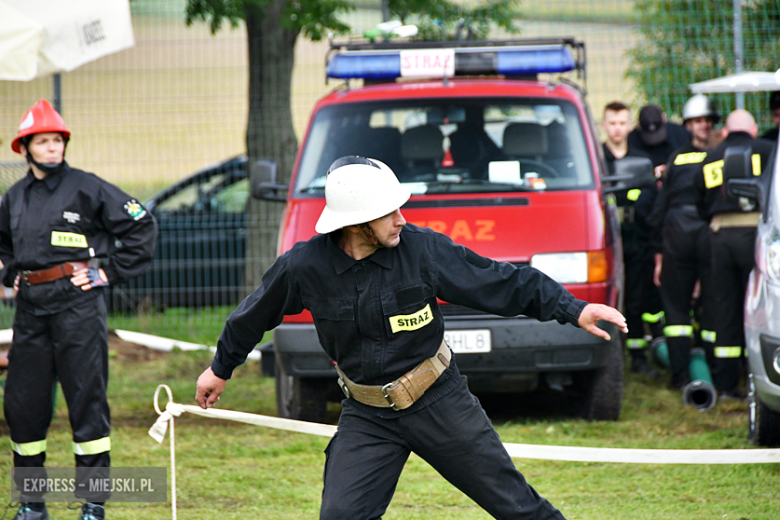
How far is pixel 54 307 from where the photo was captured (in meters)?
5.02

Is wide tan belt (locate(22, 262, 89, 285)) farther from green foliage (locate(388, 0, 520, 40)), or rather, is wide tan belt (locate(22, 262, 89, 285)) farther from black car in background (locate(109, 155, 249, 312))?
green foliage (locate(388, 0, 520, 40))

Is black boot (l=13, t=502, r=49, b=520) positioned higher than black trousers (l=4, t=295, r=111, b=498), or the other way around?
black trousers (l=4, t=295, r=111, b=498)

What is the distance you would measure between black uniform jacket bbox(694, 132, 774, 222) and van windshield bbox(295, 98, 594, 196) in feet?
3.47

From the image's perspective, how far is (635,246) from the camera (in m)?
8.66

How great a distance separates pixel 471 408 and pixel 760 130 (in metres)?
7.60

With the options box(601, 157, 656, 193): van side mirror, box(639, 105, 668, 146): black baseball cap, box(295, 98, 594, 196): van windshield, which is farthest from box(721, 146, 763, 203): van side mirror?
box(639, 105, 668, 146): black baseball cap

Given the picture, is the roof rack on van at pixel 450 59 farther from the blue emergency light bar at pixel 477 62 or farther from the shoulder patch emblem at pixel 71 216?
the shoulder patch emblem at pixel 71 216

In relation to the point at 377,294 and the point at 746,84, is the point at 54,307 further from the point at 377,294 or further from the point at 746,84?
the point at 746,84

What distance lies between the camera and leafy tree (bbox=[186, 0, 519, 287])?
9961mm

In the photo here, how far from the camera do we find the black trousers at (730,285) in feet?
22.8

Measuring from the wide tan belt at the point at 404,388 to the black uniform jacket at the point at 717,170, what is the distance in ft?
13.3

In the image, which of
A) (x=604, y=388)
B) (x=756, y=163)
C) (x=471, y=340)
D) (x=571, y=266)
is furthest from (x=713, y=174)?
(x=471, y=340)

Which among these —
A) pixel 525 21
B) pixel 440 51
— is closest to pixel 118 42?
pixel 440 51

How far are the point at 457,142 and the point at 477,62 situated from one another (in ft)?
2.77
